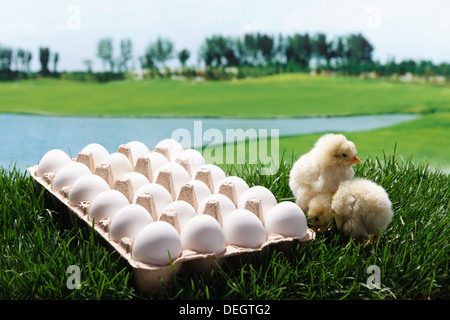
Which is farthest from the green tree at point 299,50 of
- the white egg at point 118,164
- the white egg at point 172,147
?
the white egg at point 118,164

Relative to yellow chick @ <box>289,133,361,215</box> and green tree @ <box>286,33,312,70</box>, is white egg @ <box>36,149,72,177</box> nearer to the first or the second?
yellow chick @ <box>289,133,361,215</box>

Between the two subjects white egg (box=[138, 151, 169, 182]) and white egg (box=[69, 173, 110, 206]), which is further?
white egg (box=[138, 151, 169, 182])

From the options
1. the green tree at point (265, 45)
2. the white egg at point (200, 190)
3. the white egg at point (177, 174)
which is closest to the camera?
the white egg at point (200, 190)

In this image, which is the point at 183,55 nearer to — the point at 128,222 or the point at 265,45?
the point at 265,45

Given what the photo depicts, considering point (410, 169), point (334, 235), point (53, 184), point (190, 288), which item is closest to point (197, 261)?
point (190, 288)

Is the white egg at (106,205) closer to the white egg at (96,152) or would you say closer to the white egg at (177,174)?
the white egg at (177,174)

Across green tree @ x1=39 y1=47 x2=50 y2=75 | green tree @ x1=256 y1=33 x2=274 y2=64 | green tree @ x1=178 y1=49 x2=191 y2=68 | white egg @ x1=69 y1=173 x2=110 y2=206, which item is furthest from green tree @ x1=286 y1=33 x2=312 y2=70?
white egg @ x1=69 y1=173 x2=110 y2=206

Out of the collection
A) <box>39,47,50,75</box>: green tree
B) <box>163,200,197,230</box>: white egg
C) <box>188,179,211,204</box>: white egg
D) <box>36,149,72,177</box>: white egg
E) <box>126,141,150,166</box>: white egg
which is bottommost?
<box>163,200,197,230</box>: white egg

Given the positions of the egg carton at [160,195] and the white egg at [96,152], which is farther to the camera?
the white egg at [96,152]
